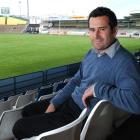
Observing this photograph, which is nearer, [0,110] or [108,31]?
[108,31]

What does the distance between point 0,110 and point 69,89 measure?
2.37 ft

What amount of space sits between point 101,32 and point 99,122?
0.55 m

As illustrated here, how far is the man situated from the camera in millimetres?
1953

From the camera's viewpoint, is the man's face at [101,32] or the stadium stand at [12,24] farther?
the stadium stand at [12,24]

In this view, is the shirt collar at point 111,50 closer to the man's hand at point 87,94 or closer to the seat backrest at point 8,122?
the man's hand at point 87,94

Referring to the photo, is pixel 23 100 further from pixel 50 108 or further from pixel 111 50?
pixel 111 50

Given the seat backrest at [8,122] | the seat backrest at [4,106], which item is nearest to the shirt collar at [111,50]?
the seat backrest at [8,122]

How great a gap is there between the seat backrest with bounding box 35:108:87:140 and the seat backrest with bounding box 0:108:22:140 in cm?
49

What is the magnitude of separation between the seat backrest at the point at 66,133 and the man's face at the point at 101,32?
50 cm

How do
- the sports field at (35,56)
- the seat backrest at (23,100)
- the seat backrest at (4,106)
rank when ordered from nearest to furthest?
the seat backrest at (4,106) < the seat backrest at (23,100) < the sports field at (35,56)

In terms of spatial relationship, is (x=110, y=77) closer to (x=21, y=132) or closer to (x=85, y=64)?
(x=85, y=64)

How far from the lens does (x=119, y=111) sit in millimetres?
2037

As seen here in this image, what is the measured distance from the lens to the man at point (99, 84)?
76.9 inches

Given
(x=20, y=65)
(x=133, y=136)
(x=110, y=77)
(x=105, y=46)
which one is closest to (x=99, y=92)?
(x=110, y=77)
